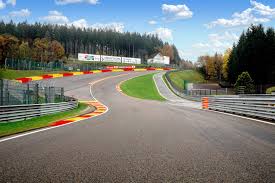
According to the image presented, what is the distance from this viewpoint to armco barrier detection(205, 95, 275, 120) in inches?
533

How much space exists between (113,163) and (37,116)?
13.2 m

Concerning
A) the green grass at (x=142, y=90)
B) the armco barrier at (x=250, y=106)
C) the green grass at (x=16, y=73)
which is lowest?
the green grass at (x=142, y=90)

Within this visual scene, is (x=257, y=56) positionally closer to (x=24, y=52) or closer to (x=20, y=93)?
(x=20, y=93)

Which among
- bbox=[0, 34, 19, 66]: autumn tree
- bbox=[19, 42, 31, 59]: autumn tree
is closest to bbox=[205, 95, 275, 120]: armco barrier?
bbox=[0, 34, 19, 66]: autumn tree

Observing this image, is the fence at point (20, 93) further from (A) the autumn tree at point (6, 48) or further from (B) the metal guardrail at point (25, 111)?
(A) the autumn tree at point (6, 48)

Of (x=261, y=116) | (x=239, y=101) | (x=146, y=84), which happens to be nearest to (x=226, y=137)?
(x=261, y=116)

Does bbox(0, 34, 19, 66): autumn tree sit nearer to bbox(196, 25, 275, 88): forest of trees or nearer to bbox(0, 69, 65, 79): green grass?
bbox(0, 69, 65, 79): green grass

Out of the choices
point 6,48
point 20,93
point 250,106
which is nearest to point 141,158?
point 250,106

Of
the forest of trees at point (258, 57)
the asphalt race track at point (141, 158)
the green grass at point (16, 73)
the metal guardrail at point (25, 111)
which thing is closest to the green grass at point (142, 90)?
the green grass at point (16, 73)

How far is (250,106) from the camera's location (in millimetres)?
15828

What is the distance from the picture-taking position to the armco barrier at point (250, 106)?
13.5m

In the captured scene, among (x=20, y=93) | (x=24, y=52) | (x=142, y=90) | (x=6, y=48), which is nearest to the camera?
(x=20, y=93)

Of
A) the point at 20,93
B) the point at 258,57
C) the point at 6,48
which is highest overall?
the point at 6,48

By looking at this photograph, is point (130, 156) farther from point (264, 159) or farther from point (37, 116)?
point (37, 116)
